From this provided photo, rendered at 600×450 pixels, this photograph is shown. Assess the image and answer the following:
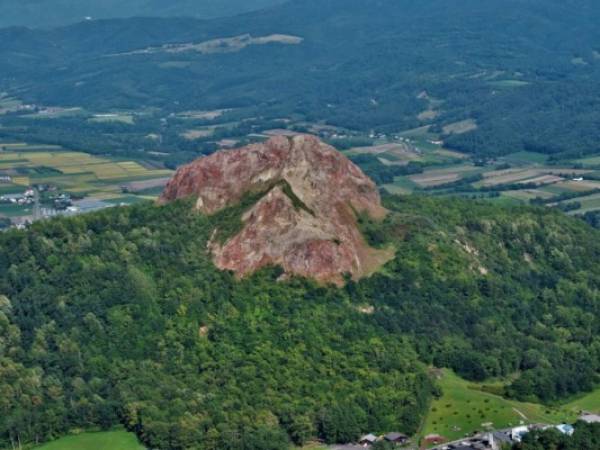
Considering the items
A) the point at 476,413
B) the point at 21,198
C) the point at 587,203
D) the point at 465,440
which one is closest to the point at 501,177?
the point at 587,203

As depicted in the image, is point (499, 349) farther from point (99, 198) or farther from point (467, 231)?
point (99, 198)

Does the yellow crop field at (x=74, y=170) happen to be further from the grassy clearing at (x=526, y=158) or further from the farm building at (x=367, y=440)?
the farm building at (x=367, y=440)

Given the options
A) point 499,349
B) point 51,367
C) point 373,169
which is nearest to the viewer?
point 51,367

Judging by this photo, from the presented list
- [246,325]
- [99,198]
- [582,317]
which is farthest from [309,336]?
[99,198]

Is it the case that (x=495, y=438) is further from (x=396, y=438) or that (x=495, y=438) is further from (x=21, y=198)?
(x=21, y=198)

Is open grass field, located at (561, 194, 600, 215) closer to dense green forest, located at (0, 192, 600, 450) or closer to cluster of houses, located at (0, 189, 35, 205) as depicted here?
dense green forest, located at (0, 192, 600, 450)

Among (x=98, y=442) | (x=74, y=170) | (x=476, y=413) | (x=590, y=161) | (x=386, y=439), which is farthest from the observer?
(x=590, y=161)

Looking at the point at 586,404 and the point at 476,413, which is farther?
the point at 586,404

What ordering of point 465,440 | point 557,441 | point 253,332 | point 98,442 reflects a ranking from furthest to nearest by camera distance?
point 253,332 → point 98,442 → point 465,440 → point 557,441
